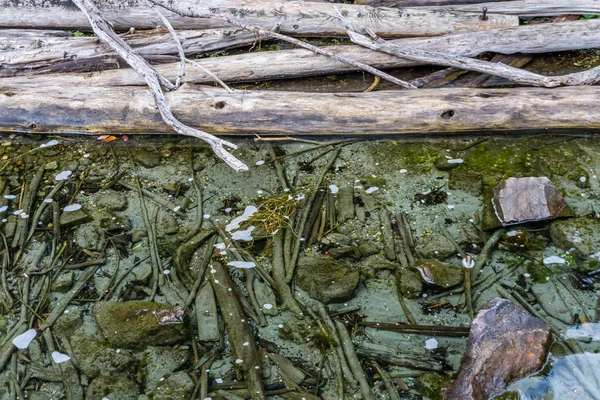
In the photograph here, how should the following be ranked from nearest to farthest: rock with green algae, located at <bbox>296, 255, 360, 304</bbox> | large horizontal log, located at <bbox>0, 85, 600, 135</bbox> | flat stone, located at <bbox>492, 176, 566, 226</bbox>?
rock with green algae, located at <bbox>296, 255, 360, 304</bbox>, flat stone, located at <bbox>492, 176, 566, 226</bbox>, large horizontal log, located at <bbox>0, 85, 600, 135</bbox>

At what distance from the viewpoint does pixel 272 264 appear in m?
4.92

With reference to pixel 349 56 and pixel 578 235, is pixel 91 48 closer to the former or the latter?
pixel 349 56

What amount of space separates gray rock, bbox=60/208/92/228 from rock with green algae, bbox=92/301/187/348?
4.41 ft

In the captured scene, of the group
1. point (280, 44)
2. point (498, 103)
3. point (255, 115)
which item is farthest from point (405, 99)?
point (280, 44)

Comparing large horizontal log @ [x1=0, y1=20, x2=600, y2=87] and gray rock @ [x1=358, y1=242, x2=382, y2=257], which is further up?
large horizontal log @ [x1=0, y1=20, x2=600, y2=87]

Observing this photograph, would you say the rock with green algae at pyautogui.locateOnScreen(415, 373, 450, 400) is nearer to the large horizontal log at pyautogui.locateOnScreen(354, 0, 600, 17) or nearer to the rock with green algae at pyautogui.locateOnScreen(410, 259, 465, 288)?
the rock with green algae at pyautogui.locateOnScreen(410, 259, 465, 288)

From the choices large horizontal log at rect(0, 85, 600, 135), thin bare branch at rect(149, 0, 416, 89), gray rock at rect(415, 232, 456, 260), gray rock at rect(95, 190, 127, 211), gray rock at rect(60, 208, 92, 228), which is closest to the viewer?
gray rock at rect(415, 232, 456, 260)

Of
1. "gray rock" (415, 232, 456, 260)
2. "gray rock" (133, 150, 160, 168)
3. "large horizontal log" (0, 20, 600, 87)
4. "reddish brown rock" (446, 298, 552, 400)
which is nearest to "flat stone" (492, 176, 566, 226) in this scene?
"gray rock" (415, 232, 456, 260)

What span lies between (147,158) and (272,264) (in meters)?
2.20

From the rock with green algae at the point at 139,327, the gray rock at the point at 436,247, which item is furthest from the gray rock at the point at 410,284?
the rock with green algae at the point at 139,327

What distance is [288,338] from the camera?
4312 mm

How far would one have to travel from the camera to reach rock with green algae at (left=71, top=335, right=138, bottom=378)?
4.14 metres

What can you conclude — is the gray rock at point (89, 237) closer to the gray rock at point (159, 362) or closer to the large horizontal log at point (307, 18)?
the gray rock at point (159, 362)

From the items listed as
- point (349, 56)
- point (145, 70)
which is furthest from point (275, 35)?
point (145, 70)
